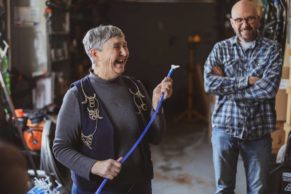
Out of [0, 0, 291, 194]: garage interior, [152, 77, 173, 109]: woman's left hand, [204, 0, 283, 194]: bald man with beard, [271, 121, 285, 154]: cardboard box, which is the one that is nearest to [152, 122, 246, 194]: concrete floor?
[0, 0, 291, 194]: garage interior

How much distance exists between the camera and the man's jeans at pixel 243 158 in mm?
2418

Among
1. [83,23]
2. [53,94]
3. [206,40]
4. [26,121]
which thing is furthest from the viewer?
[206,40]

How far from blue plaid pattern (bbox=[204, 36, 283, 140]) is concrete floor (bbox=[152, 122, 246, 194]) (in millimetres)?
1291


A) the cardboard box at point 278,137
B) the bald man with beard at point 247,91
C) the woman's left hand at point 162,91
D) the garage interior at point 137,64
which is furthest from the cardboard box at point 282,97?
the woman's left hand at point 162,91

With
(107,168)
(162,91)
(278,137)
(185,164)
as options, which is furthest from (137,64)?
(107,168)

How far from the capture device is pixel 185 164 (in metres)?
4.40

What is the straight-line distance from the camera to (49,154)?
3279 mm

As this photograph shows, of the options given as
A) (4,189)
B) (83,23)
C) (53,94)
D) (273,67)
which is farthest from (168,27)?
(4,189)

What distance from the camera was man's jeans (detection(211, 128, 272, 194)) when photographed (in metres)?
2.42

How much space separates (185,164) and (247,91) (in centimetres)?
216

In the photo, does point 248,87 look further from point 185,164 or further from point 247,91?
point 185,164

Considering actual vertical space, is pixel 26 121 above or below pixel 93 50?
below

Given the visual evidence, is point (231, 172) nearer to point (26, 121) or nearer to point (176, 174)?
point (176, 174)

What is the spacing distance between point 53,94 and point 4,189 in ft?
13.1
